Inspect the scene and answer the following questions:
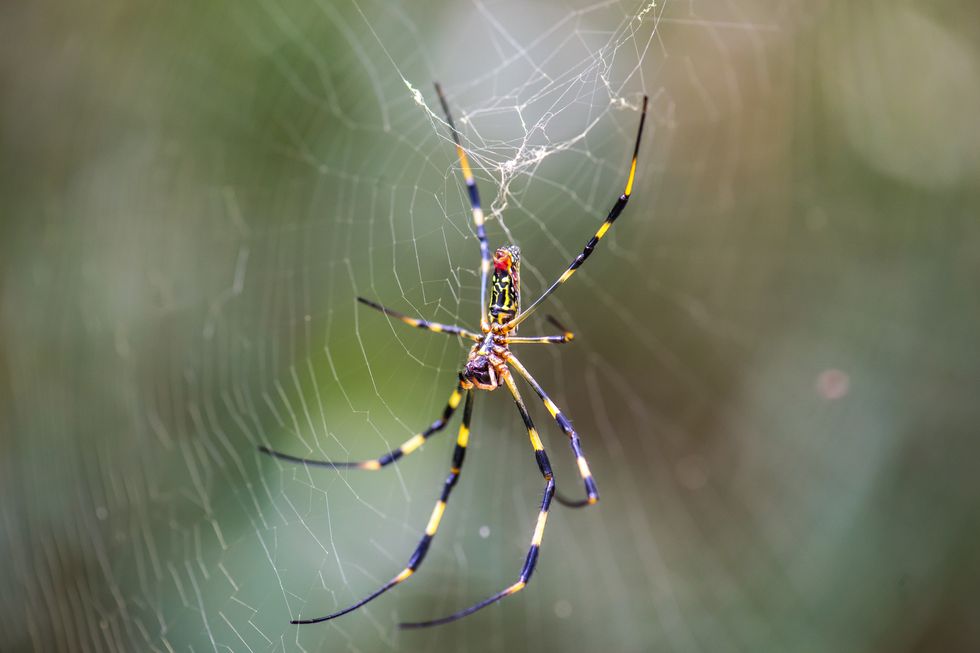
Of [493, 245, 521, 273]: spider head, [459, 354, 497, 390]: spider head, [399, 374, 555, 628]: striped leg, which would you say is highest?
[493, 245, 521, 273]: spider head

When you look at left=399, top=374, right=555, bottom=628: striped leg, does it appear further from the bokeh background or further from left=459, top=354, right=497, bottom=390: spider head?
the bokeh background

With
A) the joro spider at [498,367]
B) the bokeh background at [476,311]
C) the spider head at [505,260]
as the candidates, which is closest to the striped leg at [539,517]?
the joro spider at [498,367]

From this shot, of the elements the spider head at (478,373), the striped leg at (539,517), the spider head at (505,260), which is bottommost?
the striped leg at (539,517)

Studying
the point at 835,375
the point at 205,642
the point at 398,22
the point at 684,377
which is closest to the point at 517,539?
the point at 684,377

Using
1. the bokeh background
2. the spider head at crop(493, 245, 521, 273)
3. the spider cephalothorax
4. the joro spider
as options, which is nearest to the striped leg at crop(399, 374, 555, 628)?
the joro spider

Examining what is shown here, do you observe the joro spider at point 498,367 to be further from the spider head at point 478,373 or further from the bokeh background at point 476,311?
the bokeh background at point 476,311

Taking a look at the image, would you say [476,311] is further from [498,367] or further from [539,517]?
[539,517]

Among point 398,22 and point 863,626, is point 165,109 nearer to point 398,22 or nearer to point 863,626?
point 398,22
